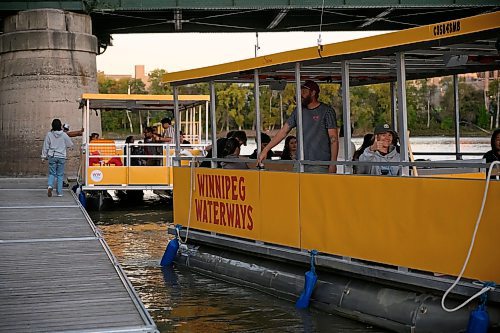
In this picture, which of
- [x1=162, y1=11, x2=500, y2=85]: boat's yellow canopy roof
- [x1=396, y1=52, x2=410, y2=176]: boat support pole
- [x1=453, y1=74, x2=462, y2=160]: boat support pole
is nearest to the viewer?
[x1=162, y1=11, x2=500, y2=85]: boat's yellow canopy roof

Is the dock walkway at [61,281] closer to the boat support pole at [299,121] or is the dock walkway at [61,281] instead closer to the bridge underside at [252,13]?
the boat support pole at [299,121]

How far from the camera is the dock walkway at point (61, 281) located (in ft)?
24.0

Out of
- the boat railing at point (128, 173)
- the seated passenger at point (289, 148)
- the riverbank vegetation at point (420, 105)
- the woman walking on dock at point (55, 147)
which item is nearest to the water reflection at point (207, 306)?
the seated passenger at point (289, 148)

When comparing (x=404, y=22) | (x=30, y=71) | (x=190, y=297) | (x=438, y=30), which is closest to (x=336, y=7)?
(x=404, y=22)

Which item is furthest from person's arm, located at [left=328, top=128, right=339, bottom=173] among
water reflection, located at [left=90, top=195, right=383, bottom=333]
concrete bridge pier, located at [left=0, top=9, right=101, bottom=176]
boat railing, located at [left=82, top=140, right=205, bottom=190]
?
concrete bridge pier, located at [left=0, top=9, right=101, bottom=176]

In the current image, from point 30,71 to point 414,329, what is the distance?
27.3 m

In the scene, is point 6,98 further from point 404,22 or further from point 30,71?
point 404,22

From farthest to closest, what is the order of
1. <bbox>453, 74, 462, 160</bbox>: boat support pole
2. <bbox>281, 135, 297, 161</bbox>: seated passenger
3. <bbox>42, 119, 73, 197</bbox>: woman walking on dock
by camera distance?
<bbox>42, 119, 73, 197</bbox>: woman walking on dock → <bbox>453, 74, 462, 160</bbox>: boat support pole → <bbox>281, 135, 297, 161</bbox>: seated passenger

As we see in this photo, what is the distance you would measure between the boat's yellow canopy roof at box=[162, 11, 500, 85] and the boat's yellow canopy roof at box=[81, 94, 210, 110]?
33.9ft

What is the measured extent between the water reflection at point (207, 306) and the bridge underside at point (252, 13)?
18.7m

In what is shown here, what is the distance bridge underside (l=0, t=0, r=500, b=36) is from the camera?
107ft

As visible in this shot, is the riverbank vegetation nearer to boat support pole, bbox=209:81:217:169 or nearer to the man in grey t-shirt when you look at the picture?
boat support pole, bbox=209:81:217:169

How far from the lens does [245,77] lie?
40.2 ft

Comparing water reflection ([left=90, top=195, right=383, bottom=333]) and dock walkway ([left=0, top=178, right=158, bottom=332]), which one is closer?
dock walkway ([left=0, top=178, right=158, bottom=332])
